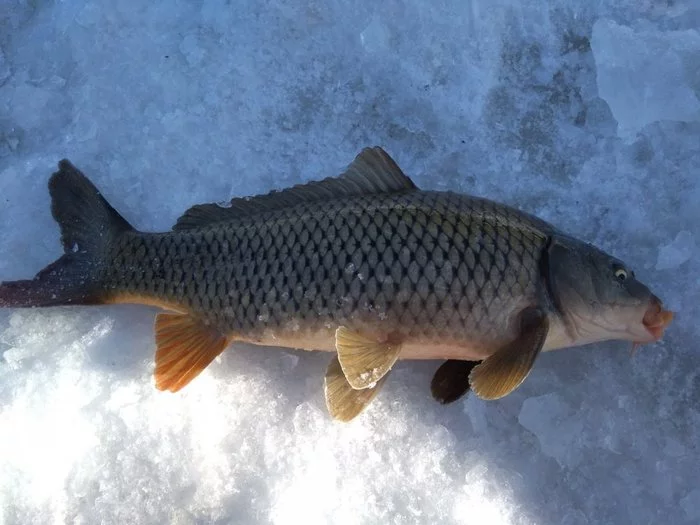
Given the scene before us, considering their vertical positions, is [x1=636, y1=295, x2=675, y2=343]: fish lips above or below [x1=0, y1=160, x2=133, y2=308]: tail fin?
below

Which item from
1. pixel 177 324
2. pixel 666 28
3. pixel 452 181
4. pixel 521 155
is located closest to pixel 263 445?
pixel 177 324

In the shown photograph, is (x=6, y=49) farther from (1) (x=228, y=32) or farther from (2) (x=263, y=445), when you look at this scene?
(2) (x=263, y=445)

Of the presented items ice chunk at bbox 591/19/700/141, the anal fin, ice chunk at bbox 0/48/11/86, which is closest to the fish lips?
ice chunk at bbox 591/19/700/141

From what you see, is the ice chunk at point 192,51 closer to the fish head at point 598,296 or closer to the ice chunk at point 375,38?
the ice chunk at point 375,38

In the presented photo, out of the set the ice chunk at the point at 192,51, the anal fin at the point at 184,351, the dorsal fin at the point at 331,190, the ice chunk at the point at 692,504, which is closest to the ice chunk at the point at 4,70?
the ice chunk at the point at 192,51

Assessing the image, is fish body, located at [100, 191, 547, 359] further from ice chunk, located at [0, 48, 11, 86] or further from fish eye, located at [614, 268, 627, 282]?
ice chunk, located at [0, 48, 11, 86]
